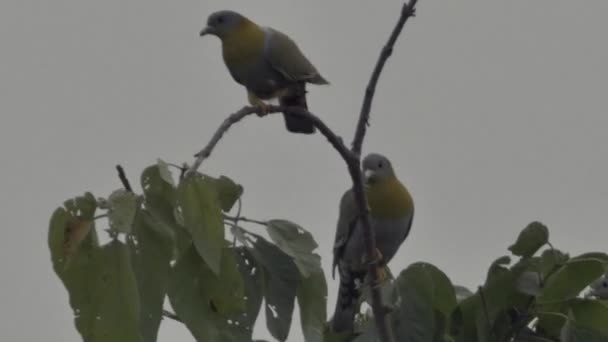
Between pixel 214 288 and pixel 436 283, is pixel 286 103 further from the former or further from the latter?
pixel 214 288

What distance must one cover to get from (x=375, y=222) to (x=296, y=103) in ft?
2.82

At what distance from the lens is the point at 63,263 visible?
7.47ft

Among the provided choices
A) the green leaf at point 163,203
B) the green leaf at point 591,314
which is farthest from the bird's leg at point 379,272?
the green leaf at point 163,203

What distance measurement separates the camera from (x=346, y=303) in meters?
5.45

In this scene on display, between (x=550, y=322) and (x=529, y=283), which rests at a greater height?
(x=529, y=283)

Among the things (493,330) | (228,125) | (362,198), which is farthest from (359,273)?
(228,125)

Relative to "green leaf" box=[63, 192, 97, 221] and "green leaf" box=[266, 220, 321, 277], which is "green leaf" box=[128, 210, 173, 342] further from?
"green leaf" box=[266, 220, 321, 277]

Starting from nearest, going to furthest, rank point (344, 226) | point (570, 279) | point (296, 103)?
point (570, 279) < point (344, 226) < point (296, 103)

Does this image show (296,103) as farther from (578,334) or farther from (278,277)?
(278,277)

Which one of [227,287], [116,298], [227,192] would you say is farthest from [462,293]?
[116,298]

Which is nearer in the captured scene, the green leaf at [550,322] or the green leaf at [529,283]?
the green leaf at [529,283]

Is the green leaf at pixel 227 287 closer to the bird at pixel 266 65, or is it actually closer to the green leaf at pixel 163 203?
the green leaf at pixel 163 203

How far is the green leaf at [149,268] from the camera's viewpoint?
2.32 meters

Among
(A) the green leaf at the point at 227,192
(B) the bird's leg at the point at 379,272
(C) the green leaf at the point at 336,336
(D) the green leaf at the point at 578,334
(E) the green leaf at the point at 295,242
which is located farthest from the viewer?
(C) the green leaf at the point at 336,336
